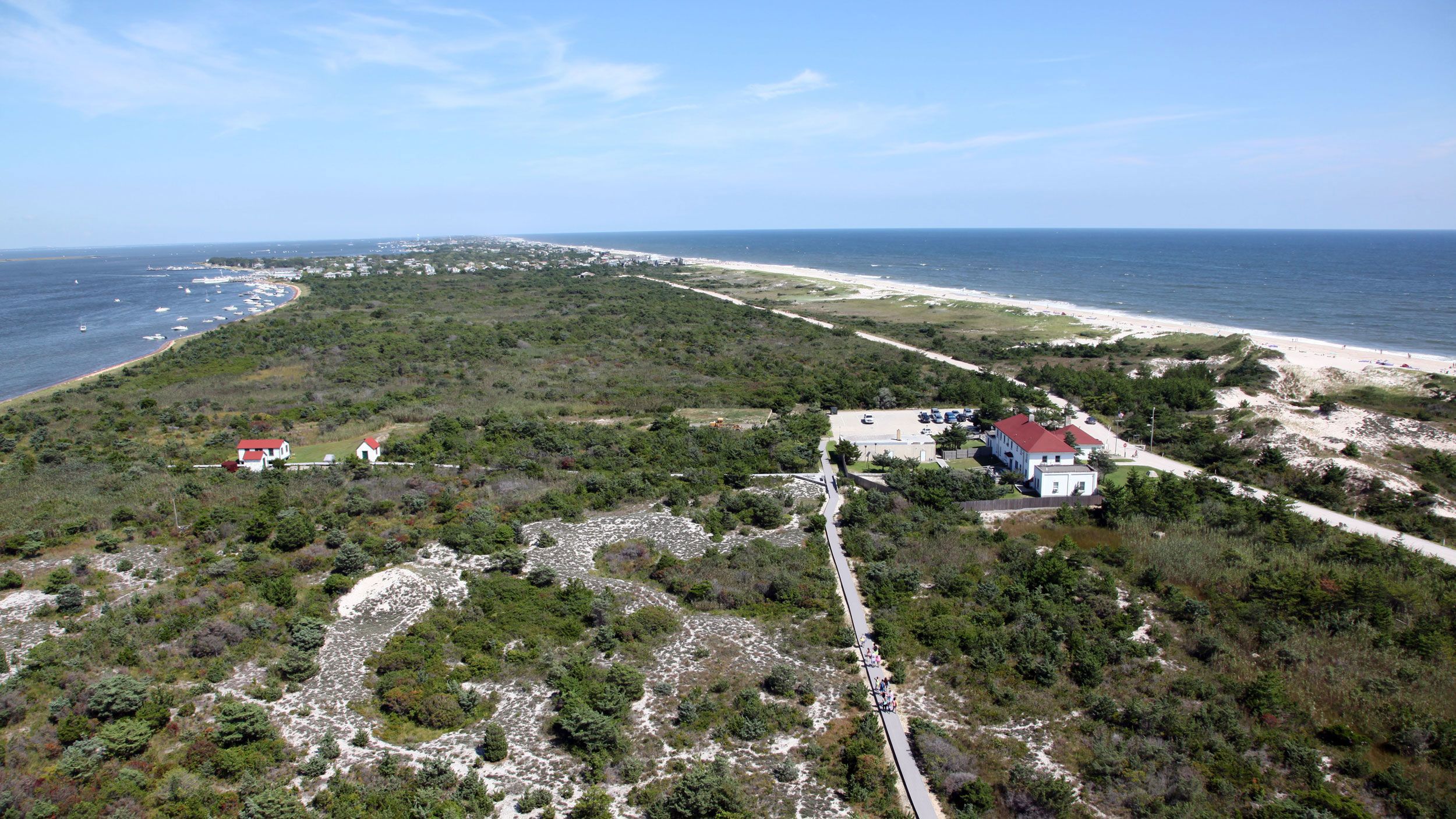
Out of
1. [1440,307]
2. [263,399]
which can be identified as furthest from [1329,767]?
[1440,307]

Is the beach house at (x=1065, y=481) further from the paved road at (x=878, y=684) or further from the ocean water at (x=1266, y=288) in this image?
the ocean water at (x=1266, y=288)

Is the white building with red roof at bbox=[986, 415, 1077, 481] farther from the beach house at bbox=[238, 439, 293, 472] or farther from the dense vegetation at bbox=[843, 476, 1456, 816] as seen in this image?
the beach house at bbox=[238, 439, 293, 472]

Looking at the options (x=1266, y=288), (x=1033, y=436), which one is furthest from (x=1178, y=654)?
(x=1266, y=288)

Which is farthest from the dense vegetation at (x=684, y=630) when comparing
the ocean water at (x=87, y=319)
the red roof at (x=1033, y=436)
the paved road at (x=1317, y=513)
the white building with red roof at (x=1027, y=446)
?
the ocean water at (x=87, y=319)

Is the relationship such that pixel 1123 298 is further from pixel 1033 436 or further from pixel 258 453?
pixel 258 453

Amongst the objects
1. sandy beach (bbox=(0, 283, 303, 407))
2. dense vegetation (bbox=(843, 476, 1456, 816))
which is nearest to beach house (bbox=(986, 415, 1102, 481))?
dense vegetation (bbox=(843, 476, 1456, 816))
